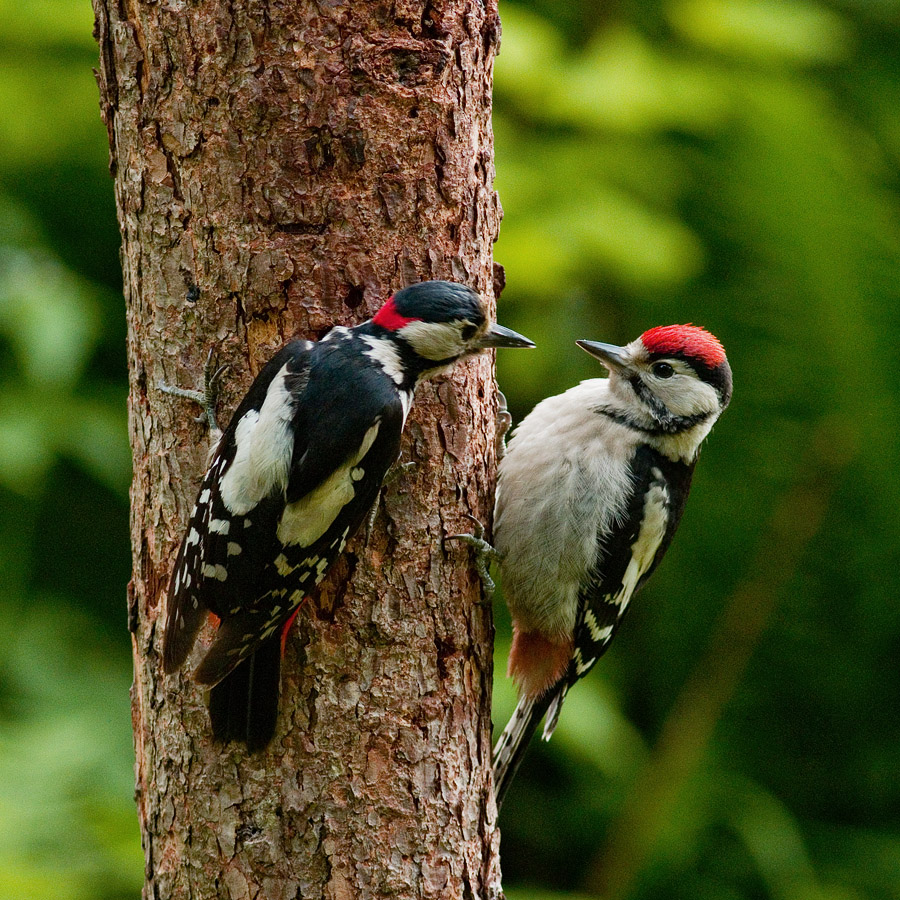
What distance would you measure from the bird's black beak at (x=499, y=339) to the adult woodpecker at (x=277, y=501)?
0.20 m

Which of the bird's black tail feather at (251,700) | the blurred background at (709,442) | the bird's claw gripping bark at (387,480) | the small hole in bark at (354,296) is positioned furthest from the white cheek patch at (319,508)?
the blurred background at (709,442)

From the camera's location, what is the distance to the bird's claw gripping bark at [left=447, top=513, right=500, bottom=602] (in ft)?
8.87

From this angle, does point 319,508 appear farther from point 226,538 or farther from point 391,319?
point 391,319

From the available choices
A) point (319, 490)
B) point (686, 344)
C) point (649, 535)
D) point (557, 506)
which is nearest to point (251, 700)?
point (319, 490)

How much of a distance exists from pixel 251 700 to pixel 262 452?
55 cm

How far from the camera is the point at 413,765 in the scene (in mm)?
2574

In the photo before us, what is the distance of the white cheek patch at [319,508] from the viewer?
2.38 m

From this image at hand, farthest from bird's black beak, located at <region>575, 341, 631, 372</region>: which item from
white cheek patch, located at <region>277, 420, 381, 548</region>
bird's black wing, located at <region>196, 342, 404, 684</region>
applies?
white cheek patch, located at <region>277, 420, 381, 548</region>

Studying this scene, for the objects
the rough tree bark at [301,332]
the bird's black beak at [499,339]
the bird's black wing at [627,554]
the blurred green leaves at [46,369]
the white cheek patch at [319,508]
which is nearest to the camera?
the white cheek patch at [319,508]

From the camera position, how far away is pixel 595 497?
3.27 meters

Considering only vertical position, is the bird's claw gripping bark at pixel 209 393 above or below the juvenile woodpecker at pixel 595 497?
above

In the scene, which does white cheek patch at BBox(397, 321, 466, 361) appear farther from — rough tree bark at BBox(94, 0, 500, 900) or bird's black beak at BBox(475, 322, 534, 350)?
rough tree bark at BBox(94, 0, 500, 900)

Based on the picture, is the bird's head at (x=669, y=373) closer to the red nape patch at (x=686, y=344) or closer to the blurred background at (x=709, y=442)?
the red nape patch at (x=686, y=344)

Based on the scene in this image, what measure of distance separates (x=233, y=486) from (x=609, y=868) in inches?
106
